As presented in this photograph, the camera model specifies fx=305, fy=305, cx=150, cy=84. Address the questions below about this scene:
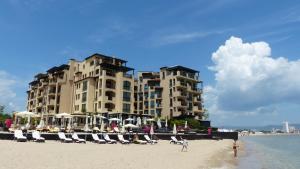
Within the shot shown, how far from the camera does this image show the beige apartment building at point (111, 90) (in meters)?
62.7

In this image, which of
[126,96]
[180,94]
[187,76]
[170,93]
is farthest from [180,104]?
[126,96]

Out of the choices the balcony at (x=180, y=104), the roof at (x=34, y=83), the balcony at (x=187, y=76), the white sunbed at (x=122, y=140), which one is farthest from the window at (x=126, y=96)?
the roof at (x=34, y=83)

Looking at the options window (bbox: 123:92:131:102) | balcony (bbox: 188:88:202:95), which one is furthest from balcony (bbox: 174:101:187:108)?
window (bbox: 123:92:131:102)

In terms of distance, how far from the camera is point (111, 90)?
6234 cm

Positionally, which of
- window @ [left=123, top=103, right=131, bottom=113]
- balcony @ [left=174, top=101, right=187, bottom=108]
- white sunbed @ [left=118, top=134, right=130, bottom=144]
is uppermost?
balcony @ [left=174, top=101, right=187, bottom=108]

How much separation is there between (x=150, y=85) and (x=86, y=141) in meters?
49.6

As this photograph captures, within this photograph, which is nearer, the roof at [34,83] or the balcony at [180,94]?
the balcony at [180,94]

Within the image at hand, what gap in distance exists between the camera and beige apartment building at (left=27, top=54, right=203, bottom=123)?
62656mm

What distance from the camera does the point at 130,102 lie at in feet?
212

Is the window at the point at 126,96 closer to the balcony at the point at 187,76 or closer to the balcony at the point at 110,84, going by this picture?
the balcony at the point at 110,84

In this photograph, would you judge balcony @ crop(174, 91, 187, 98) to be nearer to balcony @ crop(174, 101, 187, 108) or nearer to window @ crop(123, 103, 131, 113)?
balcony @ crop(174, 101, 187, 108)

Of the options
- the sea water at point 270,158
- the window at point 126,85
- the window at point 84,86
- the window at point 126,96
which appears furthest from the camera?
the window at point 84,86

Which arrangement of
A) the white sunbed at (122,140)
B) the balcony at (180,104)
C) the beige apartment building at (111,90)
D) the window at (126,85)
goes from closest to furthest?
the white sunbed at (122,140)
the beige apartment building at (111,90)
the window at (126,85)
the balcony at (180,104)

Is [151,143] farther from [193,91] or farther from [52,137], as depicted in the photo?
[193,91]
